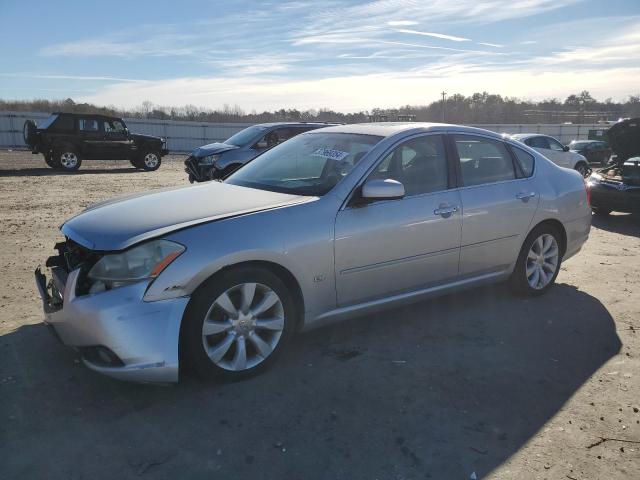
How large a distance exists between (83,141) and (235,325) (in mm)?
16713

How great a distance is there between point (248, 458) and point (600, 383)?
7.78 feet

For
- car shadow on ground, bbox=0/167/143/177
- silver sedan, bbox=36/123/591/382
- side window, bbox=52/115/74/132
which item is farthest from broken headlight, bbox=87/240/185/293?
side window, bbox=52/115/74/132

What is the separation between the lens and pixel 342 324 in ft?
14.5

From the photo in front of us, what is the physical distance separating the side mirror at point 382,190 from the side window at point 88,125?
16663 millimetres

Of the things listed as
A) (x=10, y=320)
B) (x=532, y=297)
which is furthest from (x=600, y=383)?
(x=10, y=320)

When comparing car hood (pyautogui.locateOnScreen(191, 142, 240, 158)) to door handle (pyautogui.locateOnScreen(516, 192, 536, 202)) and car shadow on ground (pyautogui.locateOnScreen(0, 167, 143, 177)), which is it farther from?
door handle (pyautogui.locateOnScreen(516, 192, 536, 202))

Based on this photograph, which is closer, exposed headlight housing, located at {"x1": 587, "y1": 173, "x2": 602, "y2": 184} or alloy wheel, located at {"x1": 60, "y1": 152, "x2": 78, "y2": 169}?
exposed headlight housing, located at {"x1": 587, "y1": 173, "x2": 602, "y2": 184}

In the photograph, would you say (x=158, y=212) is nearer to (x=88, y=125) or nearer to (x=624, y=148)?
(x=624, y=148)

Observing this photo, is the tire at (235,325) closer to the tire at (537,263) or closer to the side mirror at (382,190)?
the side mirror at (382,190)

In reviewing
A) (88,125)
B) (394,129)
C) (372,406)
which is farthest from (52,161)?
(372,406)

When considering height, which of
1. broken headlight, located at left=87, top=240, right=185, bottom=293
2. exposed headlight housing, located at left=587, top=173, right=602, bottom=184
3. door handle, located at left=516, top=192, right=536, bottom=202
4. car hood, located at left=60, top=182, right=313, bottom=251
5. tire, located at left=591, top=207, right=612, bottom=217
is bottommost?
tire, located at left=591, top=207, right=612, bottom=217

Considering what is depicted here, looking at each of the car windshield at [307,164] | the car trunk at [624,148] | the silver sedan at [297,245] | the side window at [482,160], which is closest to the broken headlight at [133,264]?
the silver sedan at [297,245]

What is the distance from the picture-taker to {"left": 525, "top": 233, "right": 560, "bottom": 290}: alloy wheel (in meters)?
5.02

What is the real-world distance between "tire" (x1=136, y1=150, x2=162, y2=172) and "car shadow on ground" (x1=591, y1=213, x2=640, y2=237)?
14869mm
